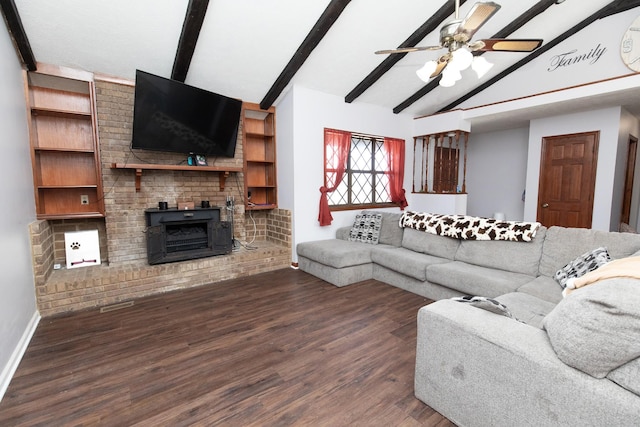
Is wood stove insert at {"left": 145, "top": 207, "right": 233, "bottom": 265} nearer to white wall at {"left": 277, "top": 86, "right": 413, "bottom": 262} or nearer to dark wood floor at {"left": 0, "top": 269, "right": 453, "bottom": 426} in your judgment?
dark wood floor at {"left": 0, "top": 269, "right": 453, "bottom": 426}

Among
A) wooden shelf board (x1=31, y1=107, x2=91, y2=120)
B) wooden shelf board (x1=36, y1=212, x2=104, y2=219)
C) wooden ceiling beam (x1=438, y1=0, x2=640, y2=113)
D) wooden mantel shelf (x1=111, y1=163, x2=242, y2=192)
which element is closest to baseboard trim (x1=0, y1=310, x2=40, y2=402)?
wooden shelf board (x1=36, y1=212, x2=104, y2=219)

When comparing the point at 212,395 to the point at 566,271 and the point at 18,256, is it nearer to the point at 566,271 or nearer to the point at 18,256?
the point at 18,256

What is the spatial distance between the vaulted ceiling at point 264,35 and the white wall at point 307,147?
0.20 meters

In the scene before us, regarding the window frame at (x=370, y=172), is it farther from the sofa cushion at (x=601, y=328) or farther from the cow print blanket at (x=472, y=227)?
the sofa cushion at (x=601, y=328)

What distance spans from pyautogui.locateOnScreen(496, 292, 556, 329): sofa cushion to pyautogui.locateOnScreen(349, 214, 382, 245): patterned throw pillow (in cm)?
199

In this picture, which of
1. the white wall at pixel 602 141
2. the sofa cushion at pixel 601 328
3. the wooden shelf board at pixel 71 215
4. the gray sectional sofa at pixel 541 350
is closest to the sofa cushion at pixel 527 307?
the gray sectional sofa at pixel 541 350

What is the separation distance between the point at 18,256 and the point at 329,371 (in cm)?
245

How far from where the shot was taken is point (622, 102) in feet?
12.9

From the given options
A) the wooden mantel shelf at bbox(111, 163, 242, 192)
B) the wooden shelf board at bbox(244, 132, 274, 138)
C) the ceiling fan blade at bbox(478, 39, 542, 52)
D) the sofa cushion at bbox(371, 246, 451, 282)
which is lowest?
the sofa cushion at bbox(371, 246, 451, 282)

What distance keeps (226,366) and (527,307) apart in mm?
1994

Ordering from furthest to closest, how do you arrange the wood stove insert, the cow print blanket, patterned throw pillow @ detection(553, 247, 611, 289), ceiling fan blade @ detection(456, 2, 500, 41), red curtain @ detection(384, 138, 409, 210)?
red curtain @ detection(384, 138, 409, 210), the wood stove insert, the cow print blanket, patterned throw pillow @ detection(553, 247, 611, 289), ceiling fan blade @ detection(456, 2, 500, 41)

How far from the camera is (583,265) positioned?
2.05 meters

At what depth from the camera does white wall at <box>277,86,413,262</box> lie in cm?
397

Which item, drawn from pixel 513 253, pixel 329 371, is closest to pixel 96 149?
pixel 329 371
